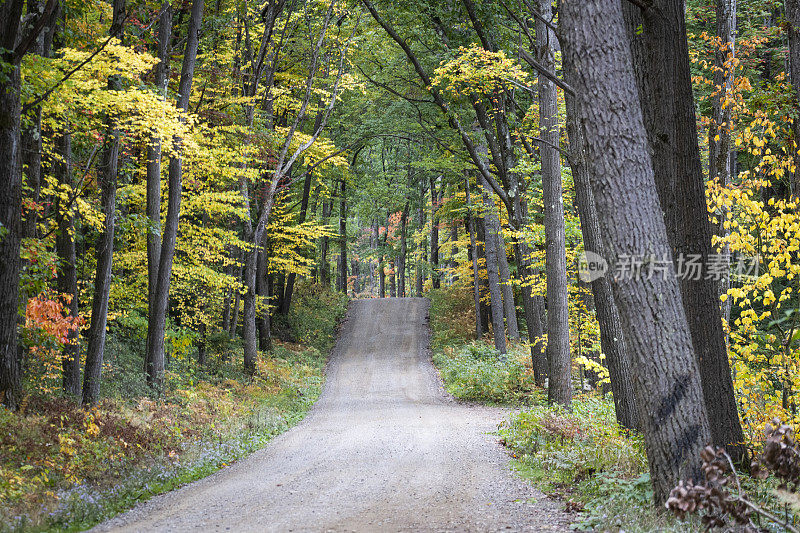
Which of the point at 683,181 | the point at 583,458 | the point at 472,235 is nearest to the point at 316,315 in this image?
the point at 472,235

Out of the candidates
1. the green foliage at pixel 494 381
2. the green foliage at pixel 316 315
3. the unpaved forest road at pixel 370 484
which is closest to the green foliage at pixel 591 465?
the unpaved forest road at pixel 370 484

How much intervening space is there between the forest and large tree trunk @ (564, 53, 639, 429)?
4 cm

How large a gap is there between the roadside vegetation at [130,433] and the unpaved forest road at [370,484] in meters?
0.44

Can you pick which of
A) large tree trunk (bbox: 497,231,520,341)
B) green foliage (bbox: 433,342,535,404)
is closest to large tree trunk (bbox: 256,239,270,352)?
green foliage (bbox: 433,342,535,404)

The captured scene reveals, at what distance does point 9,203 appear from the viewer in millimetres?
8172

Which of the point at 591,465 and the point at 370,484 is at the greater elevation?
the point at 591,465

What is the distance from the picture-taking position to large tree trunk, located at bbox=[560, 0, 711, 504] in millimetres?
4645

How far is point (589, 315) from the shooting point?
511 inches

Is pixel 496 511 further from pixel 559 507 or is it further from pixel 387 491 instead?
pixel 387 491

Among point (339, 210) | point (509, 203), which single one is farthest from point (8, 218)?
point (339, 210)

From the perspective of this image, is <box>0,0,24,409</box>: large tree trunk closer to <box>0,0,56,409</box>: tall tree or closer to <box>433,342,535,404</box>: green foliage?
<box>0,0,56,409</box>: tall tree

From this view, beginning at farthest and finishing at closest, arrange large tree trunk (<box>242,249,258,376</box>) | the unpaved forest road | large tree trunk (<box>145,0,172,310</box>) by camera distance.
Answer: large tree trunk (<box>242,249,258,376</box>), large tree trunk (<box>145,0,172,310</box>), the unpaved forest road

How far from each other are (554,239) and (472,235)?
1212cm

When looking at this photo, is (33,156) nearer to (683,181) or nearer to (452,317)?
(683,181)
